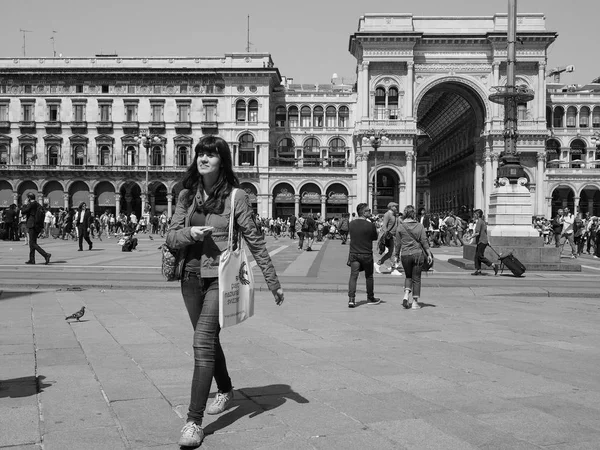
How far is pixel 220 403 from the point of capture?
15.6 ft

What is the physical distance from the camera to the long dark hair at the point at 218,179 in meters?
4.49

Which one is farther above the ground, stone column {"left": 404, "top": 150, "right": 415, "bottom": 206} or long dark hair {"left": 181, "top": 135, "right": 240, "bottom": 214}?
stone column {"left": 404, "top": 150, "right": 415, "bottom": 206}

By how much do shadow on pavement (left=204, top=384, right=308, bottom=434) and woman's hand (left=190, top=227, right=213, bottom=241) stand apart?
4.14 ft

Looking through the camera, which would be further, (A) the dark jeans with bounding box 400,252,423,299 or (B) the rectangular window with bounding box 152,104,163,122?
(B) the rectangular window with bounding box 152,104,163,122

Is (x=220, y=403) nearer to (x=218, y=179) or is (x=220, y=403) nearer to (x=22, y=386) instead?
(x=218, y=179)

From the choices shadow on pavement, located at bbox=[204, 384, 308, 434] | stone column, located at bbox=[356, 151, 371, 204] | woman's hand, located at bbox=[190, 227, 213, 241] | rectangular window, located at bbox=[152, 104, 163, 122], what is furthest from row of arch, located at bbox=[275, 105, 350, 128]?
woman's hand, located at bbox=[190, 227, 213, 241]

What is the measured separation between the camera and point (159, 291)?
12930 mm

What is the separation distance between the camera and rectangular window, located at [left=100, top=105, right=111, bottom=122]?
224 ft

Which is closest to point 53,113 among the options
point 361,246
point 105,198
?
point 105,198

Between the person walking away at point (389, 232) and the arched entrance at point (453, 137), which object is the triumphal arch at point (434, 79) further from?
the person walking away at point (389, 232)

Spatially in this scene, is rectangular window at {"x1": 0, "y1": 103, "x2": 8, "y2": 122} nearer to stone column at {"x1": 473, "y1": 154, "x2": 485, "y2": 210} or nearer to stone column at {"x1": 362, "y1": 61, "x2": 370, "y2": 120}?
stone column at {"x1": 362, "y1": 61, "x2": 370, "y2": 120}

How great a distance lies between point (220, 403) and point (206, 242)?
3.92 ft

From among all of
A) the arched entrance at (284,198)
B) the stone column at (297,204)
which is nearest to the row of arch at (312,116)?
the arched entrance at (284,198)

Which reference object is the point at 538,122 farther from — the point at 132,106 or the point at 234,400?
the point at 234,400
